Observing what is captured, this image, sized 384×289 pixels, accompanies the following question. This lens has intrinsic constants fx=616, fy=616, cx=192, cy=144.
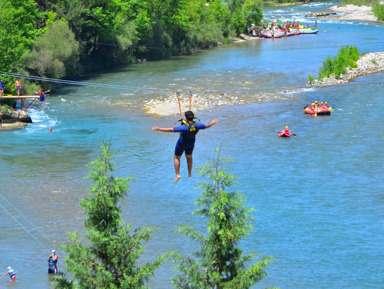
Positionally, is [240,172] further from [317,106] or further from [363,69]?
[363,69]

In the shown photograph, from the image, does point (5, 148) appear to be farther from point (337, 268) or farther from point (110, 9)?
point (110, 9)

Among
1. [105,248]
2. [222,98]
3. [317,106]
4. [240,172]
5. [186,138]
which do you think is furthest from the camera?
[222,98]

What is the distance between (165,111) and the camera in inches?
2024

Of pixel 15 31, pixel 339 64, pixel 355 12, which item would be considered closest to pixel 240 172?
pixel 15 31

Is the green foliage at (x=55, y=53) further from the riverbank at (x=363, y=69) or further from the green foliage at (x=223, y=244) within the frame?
the green foliage at (x=223, y=244)

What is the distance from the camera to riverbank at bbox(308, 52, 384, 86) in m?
59.2

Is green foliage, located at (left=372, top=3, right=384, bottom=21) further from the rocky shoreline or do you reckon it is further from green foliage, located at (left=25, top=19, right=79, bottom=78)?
green foliage, located at (left=25, top=19, right=79, bottom=78)

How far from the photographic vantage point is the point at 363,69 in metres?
64.2

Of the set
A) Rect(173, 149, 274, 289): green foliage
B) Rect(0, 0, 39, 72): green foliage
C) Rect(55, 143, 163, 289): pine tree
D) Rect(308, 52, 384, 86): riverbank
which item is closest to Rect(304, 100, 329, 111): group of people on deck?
Rect(308, 52, 384, 86): riverbank

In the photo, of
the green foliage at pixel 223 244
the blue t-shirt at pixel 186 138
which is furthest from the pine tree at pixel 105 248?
the blue t-shirt at pixel 186 138

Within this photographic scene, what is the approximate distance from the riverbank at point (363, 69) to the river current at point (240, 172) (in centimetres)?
150

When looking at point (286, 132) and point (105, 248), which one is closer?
point (105, 248)

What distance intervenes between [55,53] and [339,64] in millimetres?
28240

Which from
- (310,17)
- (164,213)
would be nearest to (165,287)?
(164,213)
